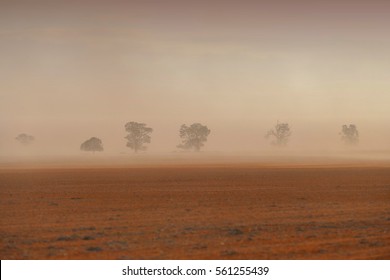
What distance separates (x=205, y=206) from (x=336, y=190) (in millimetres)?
8388

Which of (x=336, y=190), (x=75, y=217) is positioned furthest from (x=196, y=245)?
(x=336, y=190)

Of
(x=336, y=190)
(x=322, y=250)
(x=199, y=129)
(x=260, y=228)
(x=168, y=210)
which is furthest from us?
(x=199, y=129)

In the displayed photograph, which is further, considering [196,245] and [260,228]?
[260,228]

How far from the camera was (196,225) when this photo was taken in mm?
14656

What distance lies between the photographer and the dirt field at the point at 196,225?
11.8 metres

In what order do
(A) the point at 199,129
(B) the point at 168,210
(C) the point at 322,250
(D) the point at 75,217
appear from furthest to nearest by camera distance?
(A) the point at 199,129, (B) the point at 168,210, (D) the point at 75,217, (C) the point at 322,250

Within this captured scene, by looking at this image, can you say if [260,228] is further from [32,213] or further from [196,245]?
[32,213]

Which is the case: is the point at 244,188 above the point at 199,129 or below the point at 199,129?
below

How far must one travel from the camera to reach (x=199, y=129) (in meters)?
87.0

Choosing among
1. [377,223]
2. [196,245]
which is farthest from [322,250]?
[377,223]

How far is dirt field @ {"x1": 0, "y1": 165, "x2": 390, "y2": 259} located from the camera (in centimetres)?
1179

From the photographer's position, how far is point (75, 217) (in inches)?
641

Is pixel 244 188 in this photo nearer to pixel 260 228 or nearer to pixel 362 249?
pixel 260 228
